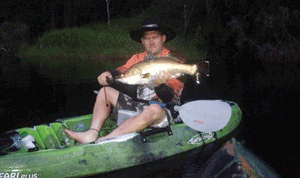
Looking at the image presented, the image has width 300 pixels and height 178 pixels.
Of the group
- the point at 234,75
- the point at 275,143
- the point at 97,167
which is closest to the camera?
the point at 97,167

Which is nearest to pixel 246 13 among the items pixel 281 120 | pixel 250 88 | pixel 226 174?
pixel 250 88

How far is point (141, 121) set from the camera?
3.55 meters

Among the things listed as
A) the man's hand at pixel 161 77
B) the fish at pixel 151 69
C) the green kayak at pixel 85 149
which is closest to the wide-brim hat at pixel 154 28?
the fish at pixel 151 69

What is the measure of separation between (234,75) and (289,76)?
2194mm

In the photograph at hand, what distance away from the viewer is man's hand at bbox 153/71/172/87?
3.55m

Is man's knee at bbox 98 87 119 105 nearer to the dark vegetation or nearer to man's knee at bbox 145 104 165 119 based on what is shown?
man's knee at bbox 145 104 165 119

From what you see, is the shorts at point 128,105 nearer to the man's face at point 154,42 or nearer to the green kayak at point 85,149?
the green kayak at point 85,149

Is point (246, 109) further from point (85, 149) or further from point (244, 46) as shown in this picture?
point (244, 46)

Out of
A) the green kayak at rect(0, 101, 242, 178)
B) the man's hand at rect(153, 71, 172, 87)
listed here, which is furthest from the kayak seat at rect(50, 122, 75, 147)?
the man's hand at rect(153, 71, 172, 87)

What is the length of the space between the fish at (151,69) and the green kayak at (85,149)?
65 centimetres

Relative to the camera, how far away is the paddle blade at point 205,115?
3674 mm

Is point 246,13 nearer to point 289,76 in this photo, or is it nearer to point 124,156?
point 289,76

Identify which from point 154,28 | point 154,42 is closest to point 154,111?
point 154,42

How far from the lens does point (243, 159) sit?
8.25 feet
